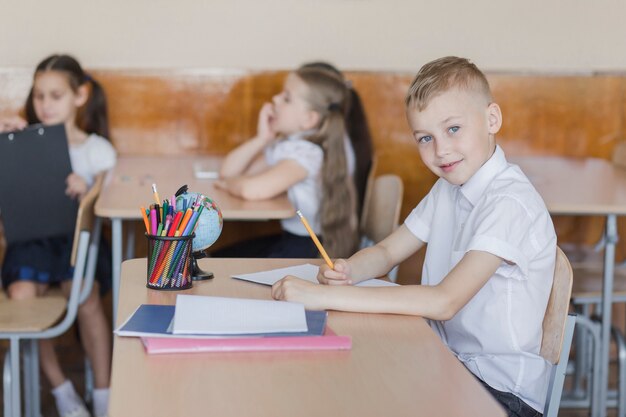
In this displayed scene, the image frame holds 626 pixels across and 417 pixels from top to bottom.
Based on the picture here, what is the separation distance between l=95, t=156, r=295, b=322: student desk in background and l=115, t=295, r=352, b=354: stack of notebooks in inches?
46.1

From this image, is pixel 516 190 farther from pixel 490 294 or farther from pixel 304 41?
pixel 304 41

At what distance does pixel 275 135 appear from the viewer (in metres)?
3.62

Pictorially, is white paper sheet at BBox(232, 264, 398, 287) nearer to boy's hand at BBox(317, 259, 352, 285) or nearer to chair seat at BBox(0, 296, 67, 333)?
boy's hand at BBox(317, 259, 352, 285)

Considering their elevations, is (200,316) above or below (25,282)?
above

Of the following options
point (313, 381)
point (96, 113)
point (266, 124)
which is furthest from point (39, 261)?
point (313, 381)

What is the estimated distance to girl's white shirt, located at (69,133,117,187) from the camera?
351 centimetres

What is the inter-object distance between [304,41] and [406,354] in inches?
108

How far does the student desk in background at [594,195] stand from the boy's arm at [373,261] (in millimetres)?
985

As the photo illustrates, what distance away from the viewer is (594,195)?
3.14 meters

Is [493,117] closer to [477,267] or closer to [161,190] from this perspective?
[477,267]

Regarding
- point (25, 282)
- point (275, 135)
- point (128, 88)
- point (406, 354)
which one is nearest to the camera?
point (406, 354)

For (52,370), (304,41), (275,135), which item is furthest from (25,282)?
(304,41)

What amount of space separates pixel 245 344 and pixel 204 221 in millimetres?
504

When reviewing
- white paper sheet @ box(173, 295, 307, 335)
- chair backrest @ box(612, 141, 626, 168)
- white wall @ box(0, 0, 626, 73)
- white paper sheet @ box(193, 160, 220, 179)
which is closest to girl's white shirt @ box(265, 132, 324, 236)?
white paper sheet @ box(193, 160, 220, 179)
